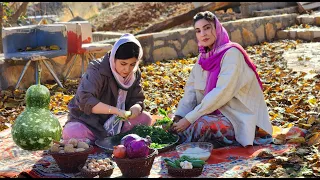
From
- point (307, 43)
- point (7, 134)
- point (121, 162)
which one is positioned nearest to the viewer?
point (121, 162)

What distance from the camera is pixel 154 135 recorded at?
18.1 ft

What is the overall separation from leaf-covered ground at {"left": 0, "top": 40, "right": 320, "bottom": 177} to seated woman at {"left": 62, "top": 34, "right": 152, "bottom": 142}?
131 cm

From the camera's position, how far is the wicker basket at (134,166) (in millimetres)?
4457

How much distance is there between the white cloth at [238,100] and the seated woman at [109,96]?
2.12ft

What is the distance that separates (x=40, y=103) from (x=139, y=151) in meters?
1.09

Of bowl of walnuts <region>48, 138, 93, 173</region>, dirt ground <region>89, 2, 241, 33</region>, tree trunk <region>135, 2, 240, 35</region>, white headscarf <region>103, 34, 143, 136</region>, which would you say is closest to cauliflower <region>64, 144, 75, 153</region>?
bowl of walnuts <region>48, 138, 93, 173</region>

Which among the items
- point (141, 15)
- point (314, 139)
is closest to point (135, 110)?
point (314, 139)

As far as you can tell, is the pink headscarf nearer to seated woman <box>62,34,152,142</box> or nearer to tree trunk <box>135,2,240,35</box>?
seated woman <box>62,34,152,142</box>

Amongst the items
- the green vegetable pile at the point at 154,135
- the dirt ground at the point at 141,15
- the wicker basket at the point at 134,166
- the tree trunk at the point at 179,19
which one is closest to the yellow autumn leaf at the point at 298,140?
the green vegetable pile at the point at 154,135

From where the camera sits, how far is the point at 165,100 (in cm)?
768

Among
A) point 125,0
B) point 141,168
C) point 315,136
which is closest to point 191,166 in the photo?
point 141,168

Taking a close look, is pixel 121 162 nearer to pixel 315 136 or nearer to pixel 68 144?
pixel 68 144

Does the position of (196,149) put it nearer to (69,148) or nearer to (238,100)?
(238,100)

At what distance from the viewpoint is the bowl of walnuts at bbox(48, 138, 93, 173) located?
15.4 ft
